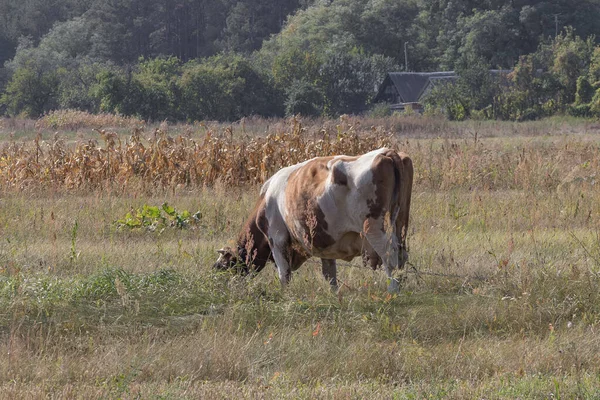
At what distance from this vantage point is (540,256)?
9.23 metres

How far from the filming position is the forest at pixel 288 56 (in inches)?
2365

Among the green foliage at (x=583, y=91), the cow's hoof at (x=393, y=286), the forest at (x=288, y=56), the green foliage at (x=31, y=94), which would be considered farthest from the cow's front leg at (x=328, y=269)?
the green foliage at (x=31, y=94)

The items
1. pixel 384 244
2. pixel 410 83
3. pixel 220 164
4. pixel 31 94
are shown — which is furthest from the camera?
pixel 410 83

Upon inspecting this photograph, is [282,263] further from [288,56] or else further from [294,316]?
[288,56]

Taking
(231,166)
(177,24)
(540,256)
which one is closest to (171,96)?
(231,166)

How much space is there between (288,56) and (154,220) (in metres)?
62.2

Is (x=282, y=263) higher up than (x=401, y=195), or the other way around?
(x=401, y=195)

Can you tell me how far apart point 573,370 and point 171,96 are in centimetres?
5560

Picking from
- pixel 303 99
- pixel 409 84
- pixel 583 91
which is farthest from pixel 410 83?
pixel 583 91

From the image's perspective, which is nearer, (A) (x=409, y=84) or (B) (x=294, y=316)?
(B) (x=294, y=316)

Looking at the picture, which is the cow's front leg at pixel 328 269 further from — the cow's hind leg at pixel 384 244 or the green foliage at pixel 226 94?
the green foliage at pixel 226 94

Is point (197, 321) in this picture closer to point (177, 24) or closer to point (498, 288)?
point (498, 288)

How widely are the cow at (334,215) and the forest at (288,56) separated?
48.0 m

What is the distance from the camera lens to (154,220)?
12.3 metres
